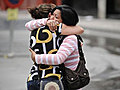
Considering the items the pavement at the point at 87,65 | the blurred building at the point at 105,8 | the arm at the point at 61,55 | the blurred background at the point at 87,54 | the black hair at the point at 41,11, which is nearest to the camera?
the arm at the point at 61,55

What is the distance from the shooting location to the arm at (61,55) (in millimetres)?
3330

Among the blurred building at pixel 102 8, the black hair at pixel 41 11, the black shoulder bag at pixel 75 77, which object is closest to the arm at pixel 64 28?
the black shoulder bag at pixel 75 77

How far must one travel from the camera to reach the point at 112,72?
8664mm

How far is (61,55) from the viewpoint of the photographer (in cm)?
332

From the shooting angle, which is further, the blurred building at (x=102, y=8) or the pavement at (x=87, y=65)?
the blurred building at (x=102, y=8)

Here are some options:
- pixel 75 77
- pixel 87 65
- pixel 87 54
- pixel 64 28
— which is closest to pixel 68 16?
pixel 64 28

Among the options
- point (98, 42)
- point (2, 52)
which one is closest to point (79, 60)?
point (2, 52)

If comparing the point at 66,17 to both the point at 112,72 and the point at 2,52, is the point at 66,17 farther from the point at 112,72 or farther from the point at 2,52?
the point at 2,52

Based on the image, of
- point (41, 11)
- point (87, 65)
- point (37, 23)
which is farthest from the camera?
point (87, 65)

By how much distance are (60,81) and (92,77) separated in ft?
15.5

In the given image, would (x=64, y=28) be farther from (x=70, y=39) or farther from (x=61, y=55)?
(x=61, y=55)

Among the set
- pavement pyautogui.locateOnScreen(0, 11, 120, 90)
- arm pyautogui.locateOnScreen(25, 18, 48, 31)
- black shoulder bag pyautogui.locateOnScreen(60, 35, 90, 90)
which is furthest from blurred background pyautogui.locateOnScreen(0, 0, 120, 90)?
black shoulder bag pyautogui.locateOnScreen(60, 35, 90, 90)

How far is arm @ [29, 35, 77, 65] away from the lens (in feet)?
10.9

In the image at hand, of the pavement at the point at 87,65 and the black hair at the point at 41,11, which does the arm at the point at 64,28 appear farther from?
the pavement at the point at 87,65
